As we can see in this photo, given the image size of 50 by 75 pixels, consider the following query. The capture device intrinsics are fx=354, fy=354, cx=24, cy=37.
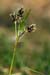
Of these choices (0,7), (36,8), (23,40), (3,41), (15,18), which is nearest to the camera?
(15,18)

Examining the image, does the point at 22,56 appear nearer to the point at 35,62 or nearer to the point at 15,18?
the point at 35,62

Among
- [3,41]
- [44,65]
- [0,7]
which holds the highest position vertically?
[0,7]

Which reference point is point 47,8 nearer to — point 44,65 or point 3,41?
point 3,41

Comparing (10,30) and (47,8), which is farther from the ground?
(47,8)

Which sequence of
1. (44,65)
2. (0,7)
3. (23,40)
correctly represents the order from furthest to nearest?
(0,7) → (23,40) → (44,65)

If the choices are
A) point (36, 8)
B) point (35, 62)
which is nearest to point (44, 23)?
point (36, 8)

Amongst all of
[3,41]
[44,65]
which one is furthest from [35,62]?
[3,41]

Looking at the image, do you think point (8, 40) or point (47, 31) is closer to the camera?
point (8, 40)
